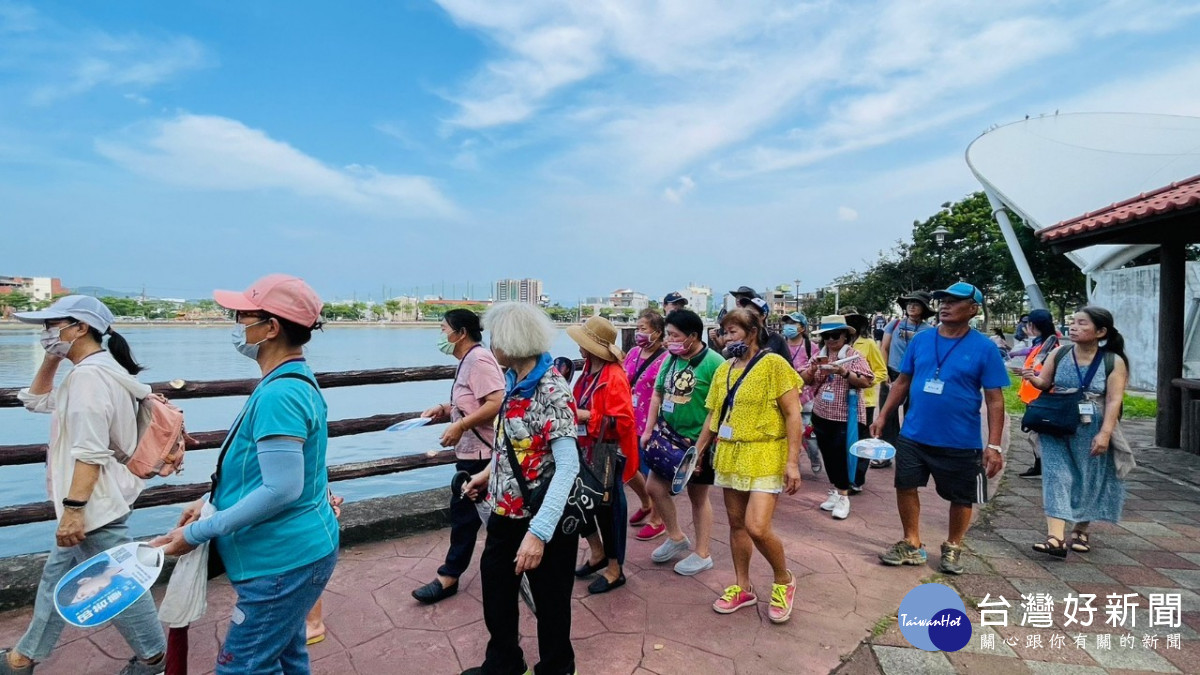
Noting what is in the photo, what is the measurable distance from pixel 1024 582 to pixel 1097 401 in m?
1.30

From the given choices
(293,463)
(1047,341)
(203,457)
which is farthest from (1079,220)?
(203,457)

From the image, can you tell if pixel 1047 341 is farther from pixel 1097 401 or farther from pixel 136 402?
pixel 136 402

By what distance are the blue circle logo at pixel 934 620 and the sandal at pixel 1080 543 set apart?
4.11ft

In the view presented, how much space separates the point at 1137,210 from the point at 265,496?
7049 millimetres

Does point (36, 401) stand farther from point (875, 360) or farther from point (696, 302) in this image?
point (696, 302)

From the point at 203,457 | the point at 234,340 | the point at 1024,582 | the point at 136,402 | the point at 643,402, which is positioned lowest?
the point at 203,457

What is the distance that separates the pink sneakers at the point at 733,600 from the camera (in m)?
2.94

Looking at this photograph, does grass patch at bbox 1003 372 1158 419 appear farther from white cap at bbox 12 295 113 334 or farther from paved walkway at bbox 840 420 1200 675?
white cap at bbox 12 295 113 334

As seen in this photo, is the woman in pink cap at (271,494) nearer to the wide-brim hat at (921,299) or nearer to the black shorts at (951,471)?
the black shorts at (951,471)

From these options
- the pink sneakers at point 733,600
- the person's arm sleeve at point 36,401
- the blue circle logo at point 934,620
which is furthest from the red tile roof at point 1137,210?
the person's arm sleeve at point 36,401

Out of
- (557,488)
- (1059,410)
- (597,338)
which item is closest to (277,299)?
(557,488)

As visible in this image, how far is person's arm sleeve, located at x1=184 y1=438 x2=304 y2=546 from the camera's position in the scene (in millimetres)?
1522

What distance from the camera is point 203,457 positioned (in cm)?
901

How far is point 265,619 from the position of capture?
64.8 inches
